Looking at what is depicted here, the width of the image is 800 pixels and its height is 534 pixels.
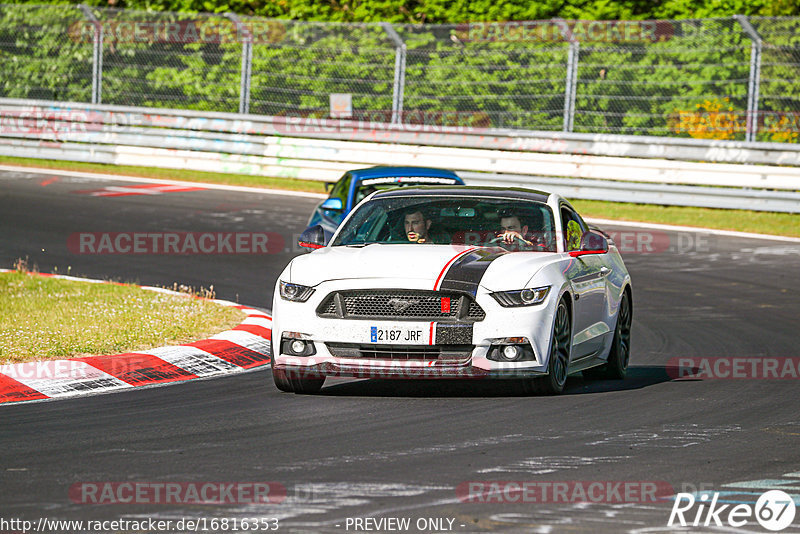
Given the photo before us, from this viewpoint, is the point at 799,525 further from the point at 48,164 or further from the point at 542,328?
the point at 48,164

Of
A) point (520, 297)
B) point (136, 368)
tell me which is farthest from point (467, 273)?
point (136, 368)

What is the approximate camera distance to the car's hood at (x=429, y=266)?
895 cm

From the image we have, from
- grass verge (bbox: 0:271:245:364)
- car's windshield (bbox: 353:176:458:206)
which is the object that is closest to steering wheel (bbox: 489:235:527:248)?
grass verge (bbox: 0:271:245:364)

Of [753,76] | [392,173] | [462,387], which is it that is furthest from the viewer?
[753,76]

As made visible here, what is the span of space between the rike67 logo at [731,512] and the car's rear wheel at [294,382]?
3493 mm

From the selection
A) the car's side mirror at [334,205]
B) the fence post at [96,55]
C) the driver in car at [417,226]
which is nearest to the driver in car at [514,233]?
the driver in car at [417,226]

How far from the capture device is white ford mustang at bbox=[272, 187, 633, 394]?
887cm

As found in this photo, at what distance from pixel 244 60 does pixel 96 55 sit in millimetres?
3058

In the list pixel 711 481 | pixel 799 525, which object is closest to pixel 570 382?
pixel 711 481

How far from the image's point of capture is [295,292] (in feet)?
30.0

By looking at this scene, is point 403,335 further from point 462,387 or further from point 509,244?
point 509,244

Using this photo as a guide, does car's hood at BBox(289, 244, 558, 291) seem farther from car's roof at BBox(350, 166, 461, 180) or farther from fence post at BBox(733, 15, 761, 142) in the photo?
fence post at BBox(733, 15, 761, 142)

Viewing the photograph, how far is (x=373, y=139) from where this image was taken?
2534cm

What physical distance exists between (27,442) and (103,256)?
34.0 ft
